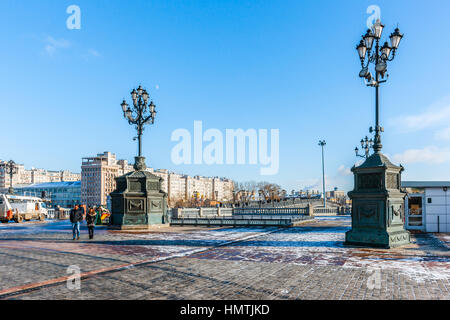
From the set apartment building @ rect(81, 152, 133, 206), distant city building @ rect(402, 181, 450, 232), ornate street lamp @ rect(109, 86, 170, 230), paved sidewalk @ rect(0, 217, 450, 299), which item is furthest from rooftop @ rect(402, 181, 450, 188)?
apartment building @ rect(81, 152, 133, 206)

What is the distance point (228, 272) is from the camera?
323 inches

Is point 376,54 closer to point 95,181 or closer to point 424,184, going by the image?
point 424,184

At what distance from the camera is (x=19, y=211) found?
30531 millimetres

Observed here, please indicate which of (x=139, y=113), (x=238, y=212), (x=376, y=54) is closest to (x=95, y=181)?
(x=238, y=212)

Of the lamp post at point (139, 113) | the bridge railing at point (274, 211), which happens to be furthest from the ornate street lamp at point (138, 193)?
the bridge railing at point (274, 211)

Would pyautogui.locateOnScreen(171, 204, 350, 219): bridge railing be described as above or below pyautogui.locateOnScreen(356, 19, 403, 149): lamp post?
below

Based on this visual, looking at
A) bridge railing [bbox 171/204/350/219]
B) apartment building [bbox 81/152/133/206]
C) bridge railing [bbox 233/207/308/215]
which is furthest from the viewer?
apartment building [bbox 81/152/133/206]

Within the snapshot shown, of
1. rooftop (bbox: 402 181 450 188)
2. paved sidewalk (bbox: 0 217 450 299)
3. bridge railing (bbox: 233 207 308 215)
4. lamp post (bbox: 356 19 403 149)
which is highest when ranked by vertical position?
lamp post (bbox: 356 19 403 149)

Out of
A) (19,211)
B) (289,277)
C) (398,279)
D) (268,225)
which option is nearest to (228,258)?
(289,277)

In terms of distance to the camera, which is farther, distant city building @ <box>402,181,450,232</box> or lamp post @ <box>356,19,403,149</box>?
distant city building @ <box>402,181,450,232</box>

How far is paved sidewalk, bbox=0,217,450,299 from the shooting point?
6.38 m

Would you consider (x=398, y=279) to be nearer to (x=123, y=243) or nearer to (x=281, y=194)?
(x=123, y=243)

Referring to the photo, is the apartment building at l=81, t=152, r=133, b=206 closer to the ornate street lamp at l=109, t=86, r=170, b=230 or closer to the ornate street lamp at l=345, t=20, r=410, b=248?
the ornate street lamp at l=109, t=86, r=170, b=230
